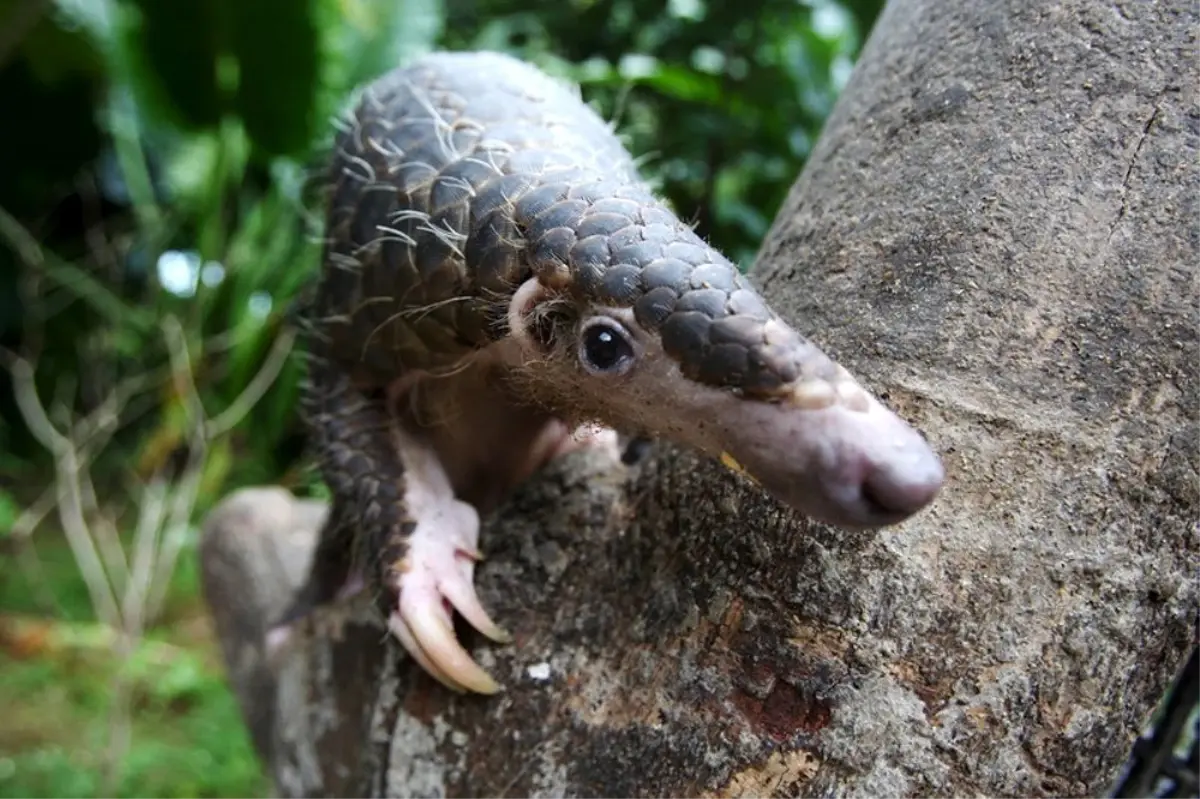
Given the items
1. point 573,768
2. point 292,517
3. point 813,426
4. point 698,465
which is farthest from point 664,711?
point 292,517

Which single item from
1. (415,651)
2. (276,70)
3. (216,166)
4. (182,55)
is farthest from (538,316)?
(216,166)

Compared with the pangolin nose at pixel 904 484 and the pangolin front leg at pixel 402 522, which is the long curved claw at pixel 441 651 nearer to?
the pangolin front leg at pixel 402 522

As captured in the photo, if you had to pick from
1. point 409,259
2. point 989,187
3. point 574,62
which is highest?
point 989,187

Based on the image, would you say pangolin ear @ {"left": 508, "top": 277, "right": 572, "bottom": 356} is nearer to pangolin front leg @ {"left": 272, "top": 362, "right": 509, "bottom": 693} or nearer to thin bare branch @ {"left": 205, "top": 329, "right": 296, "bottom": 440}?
pangolin front leg @ {"left": 272, "top": 362, "right": 509, "bottom": 693}

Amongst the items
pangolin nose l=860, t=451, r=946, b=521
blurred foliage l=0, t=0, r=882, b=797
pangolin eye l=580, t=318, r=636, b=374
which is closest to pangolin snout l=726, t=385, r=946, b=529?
pangolin nose l=860, t=451, r=946, b=521

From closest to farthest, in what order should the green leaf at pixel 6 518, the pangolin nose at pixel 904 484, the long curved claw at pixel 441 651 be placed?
the pangolin nose at pixel 904 484 < the long curved claw at pixel 441 651 < the green leaf at pixel 6 518

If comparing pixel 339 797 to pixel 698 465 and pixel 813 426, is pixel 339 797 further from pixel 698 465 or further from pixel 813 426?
pixel 813 426

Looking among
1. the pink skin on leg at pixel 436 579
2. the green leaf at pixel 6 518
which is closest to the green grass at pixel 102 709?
the green leaf at pixel 6 518
